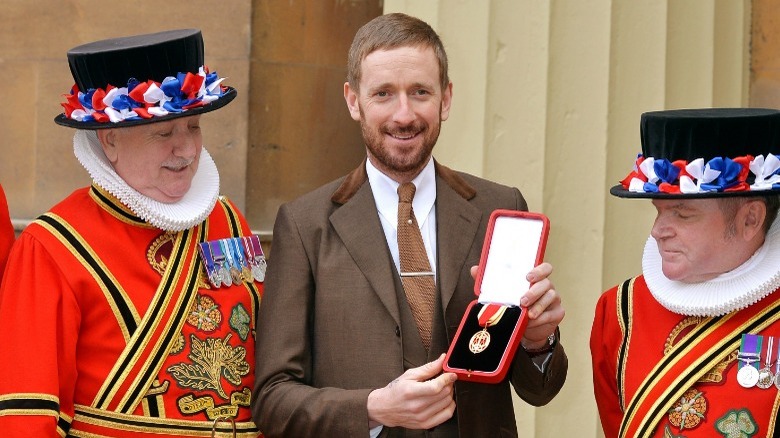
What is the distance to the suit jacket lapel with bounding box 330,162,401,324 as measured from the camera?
163 inches

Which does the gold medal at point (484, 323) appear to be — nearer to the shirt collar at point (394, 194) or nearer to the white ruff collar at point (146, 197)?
the shirt collar at point (394, 194)

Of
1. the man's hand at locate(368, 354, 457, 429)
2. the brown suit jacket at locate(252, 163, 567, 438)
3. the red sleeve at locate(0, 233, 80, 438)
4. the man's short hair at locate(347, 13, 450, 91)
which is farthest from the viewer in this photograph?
the man's short hair at locate(347, 13, 450, 91)

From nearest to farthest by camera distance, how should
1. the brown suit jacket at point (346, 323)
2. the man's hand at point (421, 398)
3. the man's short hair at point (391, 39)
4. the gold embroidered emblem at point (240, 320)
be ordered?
the man's hand at point (421, 398)
the brown suit jacket at point (346, 323)
the man's short hair at point (391, 39)
the gold embroidered emblem at point (240, 320)

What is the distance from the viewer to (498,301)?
Answer: 3.95m

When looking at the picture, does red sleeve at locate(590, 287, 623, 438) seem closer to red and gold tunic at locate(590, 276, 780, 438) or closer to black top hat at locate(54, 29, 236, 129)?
red and gold tunic at locate(590, 276, 780, 438)

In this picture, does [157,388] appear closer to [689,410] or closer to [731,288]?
[689,410]

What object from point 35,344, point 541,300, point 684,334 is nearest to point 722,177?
point 684,334

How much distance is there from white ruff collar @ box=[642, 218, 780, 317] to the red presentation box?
40 centimetres

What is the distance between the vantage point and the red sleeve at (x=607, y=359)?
4.30 meters

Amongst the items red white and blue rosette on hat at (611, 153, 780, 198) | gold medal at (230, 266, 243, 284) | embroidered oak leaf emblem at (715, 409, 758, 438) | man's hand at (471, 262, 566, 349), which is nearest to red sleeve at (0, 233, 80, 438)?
gold medal at (230, 266, 243, 284)

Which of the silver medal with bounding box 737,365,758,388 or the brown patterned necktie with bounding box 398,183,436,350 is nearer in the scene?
the silver medal with bounding box 737,365,758,388

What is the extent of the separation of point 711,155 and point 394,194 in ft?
3.16

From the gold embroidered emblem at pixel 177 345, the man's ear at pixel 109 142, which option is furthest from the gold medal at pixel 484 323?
the man's ear at pixel 109 142

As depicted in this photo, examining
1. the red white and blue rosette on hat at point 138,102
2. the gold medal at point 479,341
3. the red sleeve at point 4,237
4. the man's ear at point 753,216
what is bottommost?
the gold medal at point 479,341
